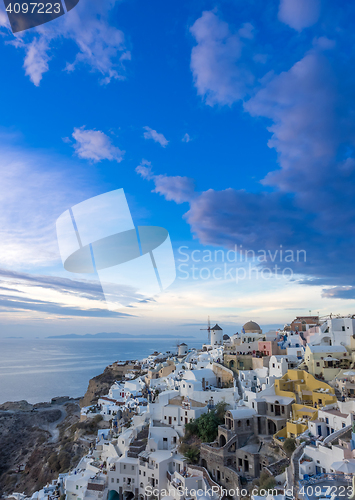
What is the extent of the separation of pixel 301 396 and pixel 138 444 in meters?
7.87

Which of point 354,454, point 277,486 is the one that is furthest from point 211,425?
point 354,454

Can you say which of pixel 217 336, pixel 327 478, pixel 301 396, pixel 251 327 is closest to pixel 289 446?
pixel 327 478

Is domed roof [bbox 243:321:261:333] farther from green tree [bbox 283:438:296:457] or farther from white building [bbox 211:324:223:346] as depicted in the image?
green tree [bbox 283:438:296:457]

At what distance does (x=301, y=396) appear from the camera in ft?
47.6

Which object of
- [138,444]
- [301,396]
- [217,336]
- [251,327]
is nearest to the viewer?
[301,396]

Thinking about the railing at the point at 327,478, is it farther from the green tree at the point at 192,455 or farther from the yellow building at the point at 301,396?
the green tree at the point at 192,455

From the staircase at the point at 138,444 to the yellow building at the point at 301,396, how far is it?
251 inches

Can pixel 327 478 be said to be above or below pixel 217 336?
below

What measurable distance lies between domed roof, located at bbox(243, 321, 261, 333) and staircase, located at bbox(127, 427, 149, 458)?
586 inches

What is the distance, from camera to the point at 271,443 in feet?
41.8

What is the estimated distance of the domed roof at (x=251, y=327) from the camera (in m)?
29.2

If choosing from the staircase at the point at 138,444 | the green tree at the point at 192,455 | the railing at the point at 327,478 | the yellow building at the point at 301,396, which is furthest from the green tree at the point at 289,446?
the staircase at the point at 138,444

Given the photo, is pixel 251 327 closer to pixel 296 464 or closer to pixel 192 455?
pixel 192 455

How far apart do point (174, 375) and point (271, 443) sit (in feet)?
34.9
